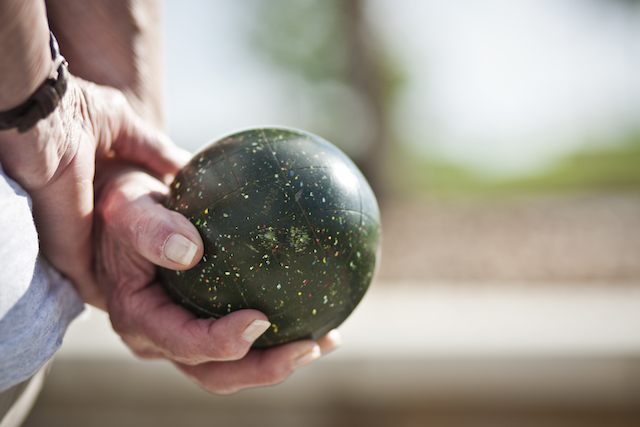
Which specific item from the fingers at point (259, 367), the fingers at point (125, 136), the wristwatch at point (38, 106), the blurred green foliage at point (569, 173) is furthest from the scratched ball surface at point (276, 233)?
the blurred green foliage at point (569, 173)

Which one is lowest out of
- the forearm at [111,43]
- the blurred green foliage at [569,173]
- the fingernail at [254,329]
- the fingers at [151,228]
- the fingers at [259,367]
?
the blurred green foliage at [569,173]

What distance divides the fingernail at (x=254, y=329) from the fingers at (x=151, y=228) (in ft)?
0.98

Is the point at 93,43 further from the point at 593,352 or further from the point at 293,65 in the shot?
the point at 293,65

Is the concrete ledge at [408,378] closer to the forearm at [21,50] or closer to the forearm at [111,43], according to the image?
the forearm at [111,43]

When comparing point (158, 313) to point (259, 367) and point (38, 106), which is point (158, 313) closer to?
point (259, 367)

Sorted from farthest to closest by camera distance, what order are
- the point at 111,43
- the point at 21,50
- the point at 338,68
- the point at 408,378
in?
the point at 338,68 → the point at 408,378 → the point at 111,43 → the point at 21,50

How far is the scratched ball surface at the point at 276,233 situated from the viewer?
66.2 inches

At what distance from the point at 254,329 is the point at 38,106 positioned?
96cm

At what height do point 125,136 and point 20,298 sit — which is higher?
point 125,136

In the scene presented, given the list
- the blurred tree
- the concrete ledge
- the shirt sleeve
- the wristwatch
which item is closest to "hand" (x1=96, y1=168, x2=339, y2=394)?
the shirt sleeve

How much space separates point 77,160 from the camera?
1661 millimetres

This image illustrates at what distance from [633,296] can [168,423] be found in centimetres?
437

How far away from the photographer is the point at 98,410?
365cm

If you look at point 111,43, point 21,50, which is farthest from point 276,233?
point 111,43
